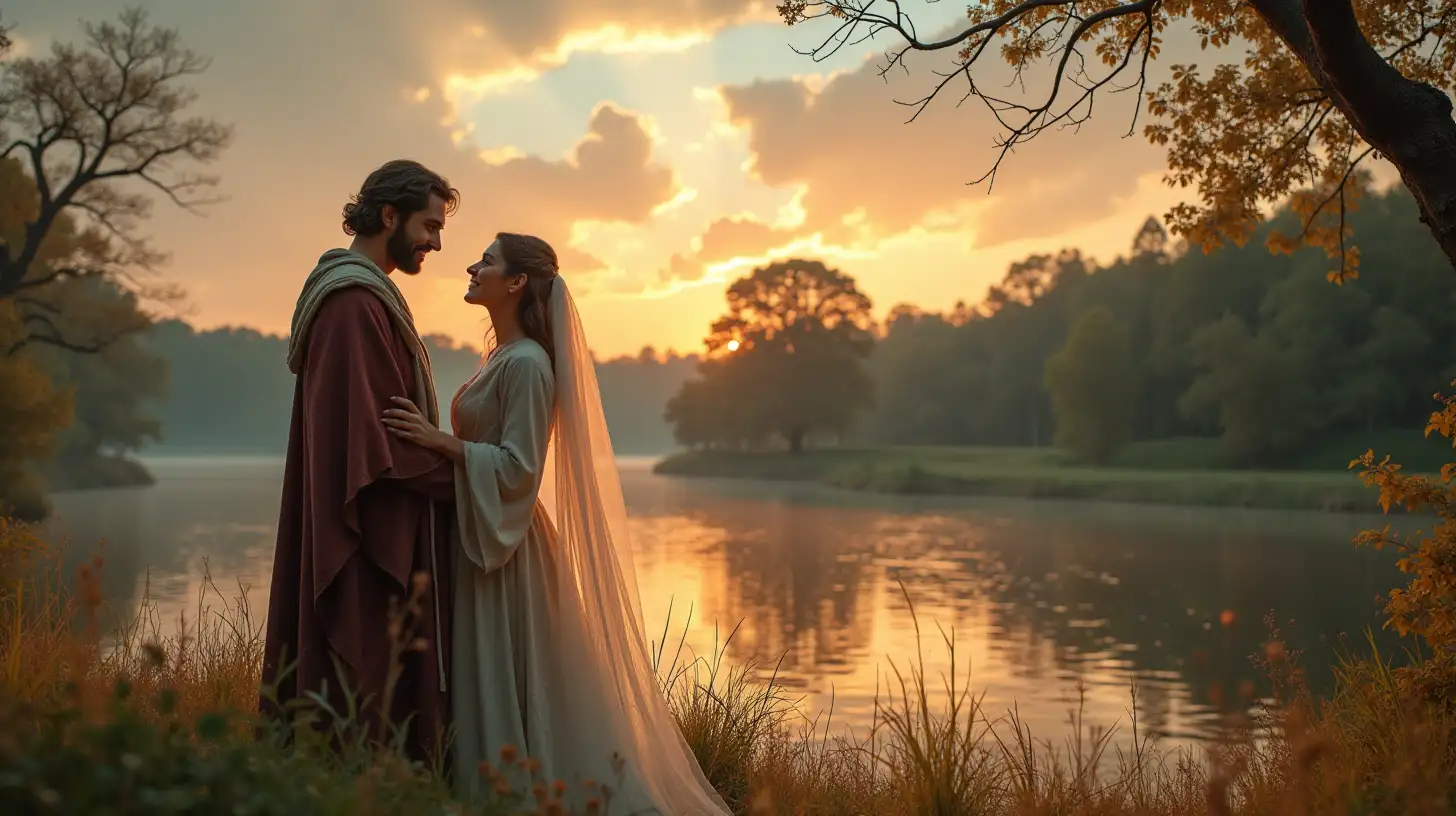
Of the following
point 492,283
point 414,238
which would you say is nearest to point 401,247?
point 414,238

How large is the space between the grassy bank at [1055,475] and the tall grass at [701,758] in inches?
1065

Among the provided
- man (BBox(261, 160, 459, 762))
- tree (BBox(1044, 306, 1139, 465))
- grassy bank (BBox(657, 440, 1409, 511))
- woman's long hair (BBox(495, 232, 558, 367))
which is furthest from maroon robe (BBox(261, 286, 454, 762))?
tree (BBox(1044, 306, 1139, 465))

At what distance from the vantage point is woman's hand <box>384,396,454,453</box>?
3221 millimetres

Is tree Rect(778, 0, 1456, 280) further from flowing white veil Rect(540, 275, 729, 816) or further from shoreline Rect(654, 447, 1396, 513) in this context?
shoreline Rect(654, 447, 1396, 513)

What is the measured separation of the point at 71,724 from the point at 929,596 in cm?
1573

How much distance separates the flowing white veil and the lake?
1.71 metres

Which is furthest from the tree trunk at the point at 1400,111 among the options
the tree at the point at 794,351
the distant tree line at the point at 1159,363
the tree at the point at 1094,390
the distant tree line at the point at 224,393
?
the distant tree line at the point at 224,393

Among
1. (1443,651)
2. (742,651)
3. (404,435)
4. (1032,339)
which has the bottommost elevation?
(742,651)

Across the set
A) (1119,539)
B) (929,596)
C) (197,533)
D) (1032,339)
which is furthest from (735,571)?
(1032,339)

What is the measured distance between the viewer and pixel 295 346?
3.34 metres

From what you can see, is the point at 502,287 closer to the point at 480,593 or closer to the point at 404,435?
the point at 404,435

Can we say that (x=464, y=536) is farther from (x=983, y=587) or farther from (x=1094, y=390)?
(x=1094, y=390)

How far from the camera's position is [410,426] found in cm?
324

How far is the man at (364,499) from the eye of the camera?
3170 millimetres
